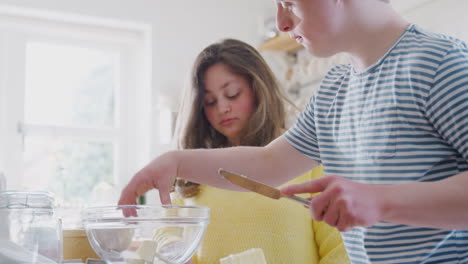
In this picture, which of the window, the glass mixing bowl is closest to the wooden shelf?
the window

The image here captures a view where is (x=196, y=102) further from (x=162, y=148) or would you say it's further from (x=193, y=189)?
(x=162, y=148)

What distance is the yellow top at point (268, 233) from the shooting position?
150cm

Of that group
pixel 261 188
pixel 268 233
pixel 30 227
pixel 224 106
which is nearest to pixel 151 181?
pixel 30 227

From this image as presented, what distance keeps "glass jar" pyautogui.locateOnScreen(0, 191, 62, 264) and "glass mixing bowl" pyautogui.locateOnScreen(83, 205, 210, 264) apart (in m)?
0.06

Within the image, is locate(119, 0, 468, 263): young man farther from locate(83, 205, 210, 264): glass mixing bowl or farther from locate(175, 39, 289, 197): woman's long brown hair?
locate(175, 39, 289, 197): woman's long brown hair

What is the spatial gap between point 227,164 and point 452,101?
440mm

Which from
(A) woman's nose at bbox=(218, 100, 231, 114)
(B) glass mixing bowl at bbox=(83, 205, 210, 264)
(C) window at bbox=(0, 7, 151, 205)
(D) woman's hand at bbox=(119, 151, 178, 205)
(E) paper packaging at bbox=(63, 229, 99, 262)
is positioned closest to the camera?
(B) glass mixing bowl at bbox=(83, 205, 210, 264)

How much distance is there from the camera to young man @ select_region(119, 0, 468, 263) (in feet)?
1.99

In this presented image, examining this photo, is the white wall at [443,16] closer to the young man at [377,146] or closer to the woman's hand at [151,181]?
the young man at [377,146]

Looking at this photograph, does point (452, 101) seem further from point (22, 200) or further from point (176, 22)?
point (176, 22)

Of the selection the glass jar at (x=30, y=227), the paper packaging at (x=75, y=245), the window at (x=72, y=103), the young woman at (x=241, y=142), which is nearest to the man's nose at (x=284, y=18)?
the glass jar at (x=30, y=227)

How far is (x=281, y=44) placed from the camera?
323 cm

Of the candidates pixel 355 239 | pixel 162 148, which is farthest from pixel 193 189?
pixel 162 148

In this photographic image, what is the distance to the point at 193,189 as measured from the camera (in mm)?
1697
